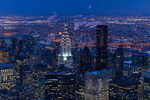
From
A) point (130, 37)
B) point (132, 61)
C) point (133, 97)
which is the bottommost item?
point (133, 97)

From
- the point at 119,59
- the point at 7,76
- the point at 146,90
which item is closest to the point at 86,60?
the point at 119,59

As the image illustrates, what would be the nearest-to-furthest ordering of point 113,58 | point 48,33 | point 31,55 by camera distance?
point 48,33 → point 113,58 → point 31,55

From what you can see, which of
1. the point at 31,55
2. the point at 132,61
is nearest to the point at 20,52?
the point at 31,55

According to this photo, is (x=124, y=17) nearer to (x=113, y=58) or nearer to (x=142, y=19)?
(x=142, y=19)

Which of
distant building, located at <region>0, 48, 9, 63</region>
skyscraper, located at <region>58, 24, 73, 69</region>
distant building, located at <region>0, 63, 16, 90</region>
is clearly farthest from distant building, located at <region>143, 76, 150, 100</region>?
distant building, located at <region>0, 48, 9, 63</region>

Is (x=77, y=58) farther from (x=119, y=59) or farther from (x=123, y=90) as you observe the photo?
(x=123, y=90)

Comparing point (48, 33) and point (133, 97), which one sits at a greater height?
point (48, 33)

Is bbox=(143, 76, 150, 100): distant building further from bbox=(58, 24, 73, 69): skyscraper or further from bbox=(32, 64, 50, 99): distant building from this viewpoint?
bbox=(58, 24, 73, 69): skyscraper
